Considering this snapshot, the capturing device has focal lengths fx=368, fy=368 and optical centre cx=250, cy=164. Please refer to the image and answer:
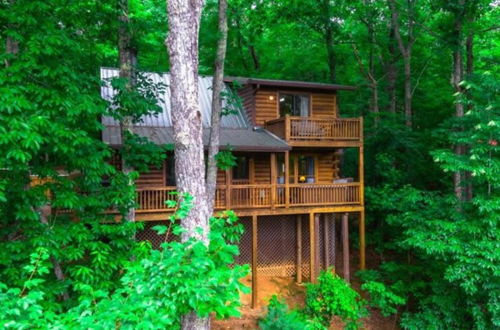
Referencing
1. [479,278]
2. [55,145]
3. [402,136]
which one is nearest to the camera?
[55,145]

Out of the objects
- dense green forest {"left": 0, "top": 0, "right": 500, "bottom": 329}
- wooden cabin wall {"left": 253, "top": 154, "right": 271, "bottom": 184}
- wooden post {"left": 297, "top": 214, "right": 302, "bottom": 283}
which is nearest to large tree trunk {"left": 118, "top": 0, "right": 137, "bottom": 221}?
dense green forest {"left": 0, "top": 0, "right": 500, "bottom": 329}

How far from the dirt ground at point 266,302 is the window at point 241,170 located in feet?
12.8

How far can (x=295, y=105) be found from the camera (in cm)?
1565

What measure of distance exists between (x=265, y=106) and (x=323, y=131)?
2.88 meters

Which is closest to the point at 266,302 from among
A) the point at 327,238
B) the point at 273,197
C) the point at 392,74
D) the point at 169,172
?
the point at 273,197

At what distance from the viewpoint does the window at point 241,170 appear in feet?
48.0

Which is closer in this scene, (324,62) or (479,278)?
(479,278)

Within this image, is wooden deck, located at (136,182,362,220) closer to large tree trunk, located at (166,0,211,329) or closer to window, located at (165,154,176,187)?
window, located at (165,154,176,187)

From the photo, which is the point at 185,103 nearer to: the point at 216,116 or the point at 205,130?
the point at 216,116

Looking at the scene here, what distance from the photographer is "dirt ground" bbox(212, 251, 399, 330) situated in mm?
10961

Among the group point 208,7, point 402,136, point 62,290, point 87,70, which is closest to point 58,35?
point 87,70

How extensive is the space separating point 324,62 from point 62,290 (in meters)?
20.9

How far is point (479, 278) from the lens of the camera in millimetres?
9695

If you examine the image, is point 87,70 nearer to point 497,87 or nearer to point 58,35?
point 58,35
